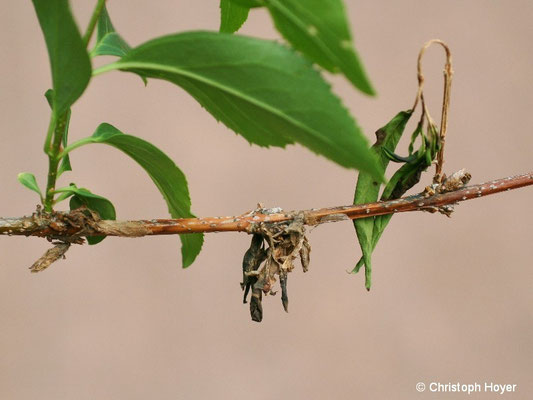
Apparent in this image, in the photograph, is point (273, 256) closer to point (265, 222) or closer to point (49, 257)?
point (265, 222)

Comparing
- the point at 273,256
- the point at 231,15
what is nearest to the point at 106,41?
the point at 231,15

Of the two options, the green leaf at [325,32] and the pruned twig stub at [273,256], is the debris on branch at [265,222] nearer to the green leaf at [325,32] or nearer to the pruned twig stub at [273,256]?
the pruned twig stub at [273,256]

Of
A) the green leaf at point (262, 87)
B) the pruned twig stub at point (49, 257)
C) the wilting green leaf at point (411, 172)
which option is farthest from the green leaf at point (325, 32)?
the pruned twig stub at point (49, 257)

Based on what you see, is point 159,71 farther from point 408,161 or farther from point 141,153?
point 408,161

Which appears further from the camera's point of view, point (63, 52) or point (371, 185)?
point (371, 185)

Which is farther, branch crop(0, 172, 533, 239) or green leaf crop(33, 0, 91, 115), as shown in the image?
branch crop(0, 172, 533, 239)

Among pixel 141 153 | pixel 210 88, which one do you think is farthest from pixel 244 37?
pixel 141 153

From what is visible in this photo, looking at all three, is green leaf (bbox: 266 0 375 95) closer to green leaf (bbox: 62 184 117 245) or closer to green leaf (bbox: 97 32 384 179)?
green leaf (bbox: 97 32 384 179)

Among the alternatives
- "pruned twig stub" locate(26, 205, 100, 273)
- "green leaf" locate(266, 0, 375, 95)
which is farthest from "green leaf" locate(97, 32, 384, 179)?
"pruned twig stub" locate(26, 205, 100, 273)
